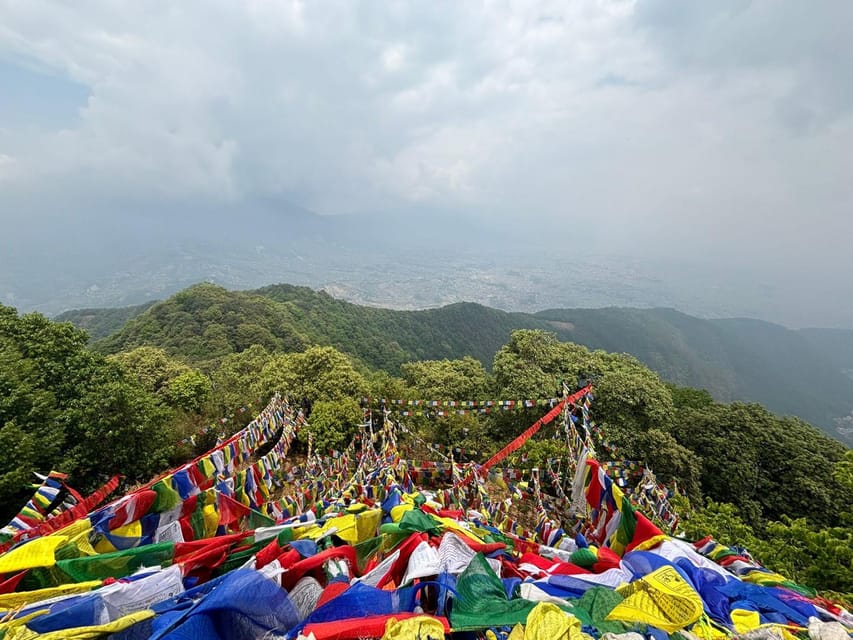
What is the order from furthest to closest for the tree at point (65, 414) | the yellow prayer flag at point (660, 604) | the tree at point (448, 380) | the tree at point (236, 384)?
the tree at point (448, 380), the tree at point (236, 384), the tree at point (65, 414), the yellow prayer flag at point (660, 604)

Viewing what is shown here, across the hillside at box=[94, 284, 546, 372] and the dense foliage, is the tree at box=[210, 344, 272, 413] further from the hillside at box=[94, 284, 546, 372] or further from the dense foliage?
the hillside at box=[94, 284, 546, 372]

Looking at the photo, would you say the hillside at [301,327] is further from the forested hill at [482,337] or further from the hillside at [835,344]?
the hillside at [835,344]

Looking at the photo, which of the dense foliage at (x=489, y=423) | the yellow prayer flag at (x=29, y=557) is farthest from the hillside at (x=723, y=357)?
the yellow prayer flag at (x=29, y=557)

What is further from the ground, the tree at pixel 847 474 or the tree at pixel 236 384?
the tree at pixel 847 474

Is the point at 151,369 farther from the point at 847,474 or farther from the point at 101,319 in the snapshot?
the point at 101,319

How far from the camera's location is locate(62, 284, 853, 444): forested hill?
136 ft

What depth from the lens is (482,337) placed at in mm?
77312

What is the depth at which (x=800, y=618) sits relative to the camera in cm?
248

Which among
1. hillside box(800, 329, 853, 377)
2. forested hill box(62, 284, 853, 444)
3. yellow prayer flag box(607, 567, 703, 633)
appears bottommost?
hillside box(800, 329, 853, 377)

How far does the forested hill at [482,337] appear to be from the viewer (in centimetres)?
4147

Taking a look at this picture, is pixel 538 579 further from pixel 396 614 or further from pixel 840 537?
pixel 840 537

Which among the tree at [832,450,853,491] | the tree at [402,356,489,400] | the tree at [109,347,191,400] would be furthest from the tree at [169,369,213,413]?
the tree at [832,450,853,491]

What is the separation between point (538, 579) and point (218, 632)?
219 centimetres

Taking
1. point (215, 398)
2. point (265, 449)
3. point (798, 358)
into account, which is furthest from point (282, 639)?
point (798, 358)
